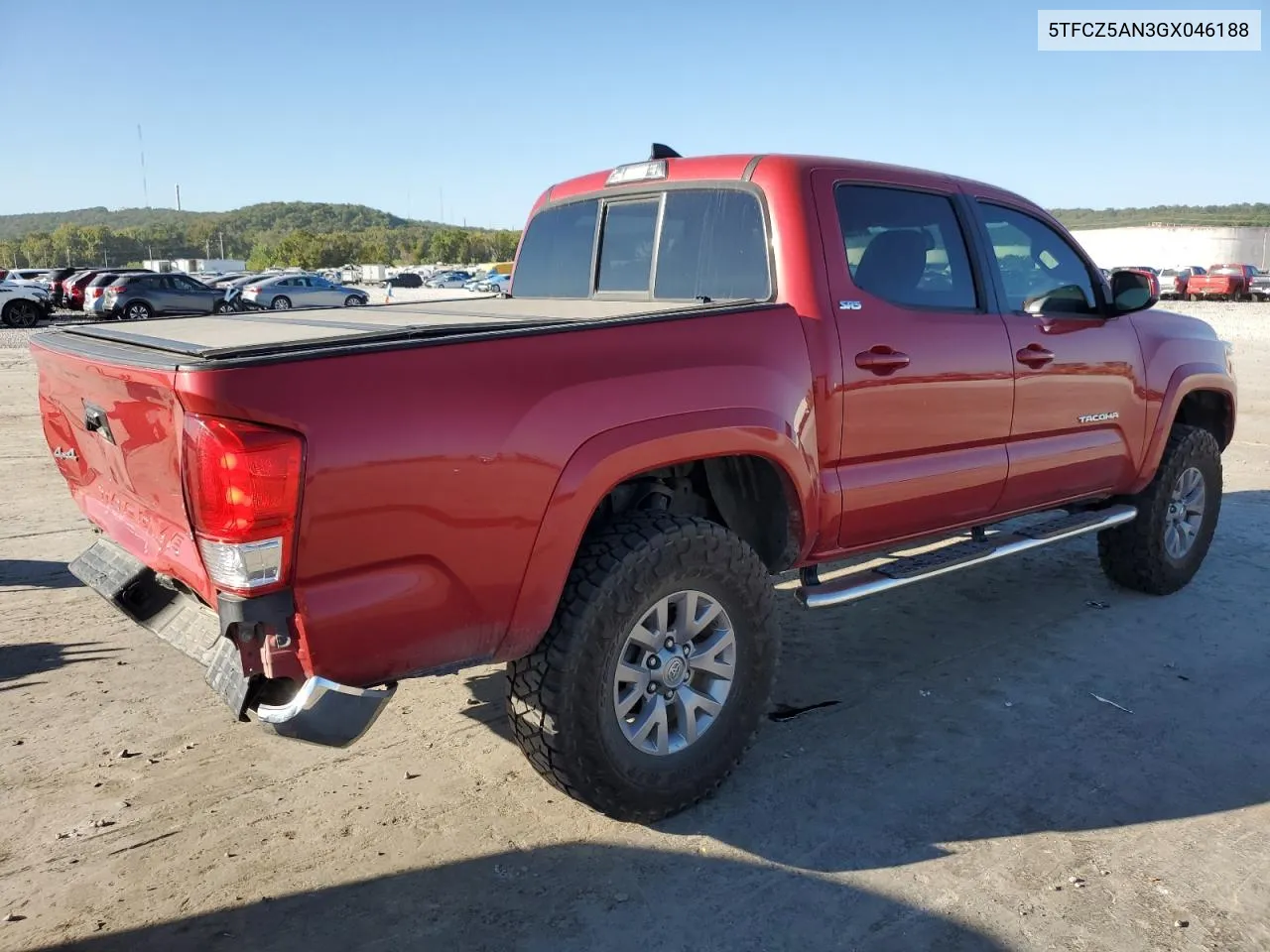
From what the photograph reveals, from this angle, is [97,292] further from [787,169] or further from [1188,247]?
[1188,247]

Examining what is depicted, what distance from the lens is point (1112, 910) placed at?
2715 mm

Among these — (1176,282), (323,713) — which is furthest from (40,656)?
(1176,282)

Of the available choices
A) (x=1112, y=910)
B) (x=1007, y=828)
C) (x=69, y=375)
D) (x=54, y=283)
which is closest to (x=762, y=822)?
(x=1007, y=828)

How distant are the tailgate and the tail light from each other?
10 cm

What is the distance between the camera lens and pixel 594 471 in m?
2.78

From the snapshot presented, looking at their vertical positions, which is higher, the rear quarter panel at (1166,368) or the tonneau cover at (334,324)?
the tonneau cover at (334,324)

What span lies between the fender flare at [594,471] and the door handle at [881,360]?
587mm

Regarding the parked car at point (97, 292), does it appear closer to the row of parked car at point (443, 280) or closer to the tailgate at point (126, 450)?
the tailgate at point (126, 450)

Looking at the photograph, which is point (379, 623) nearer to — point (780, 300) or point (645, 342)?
point (645, 342)

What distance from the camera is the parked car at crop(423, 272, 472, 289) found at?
70.1m

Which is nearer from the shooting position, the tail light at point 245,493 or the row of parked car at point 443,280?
the tail light at point 245,493

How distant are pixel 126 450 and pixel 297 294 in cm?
3329

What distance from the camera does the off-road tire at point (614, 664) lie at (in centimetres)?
284

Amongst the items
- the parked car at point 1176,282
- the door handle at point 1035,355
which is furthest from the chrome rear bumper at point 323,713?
the parked car at point 1176,282
